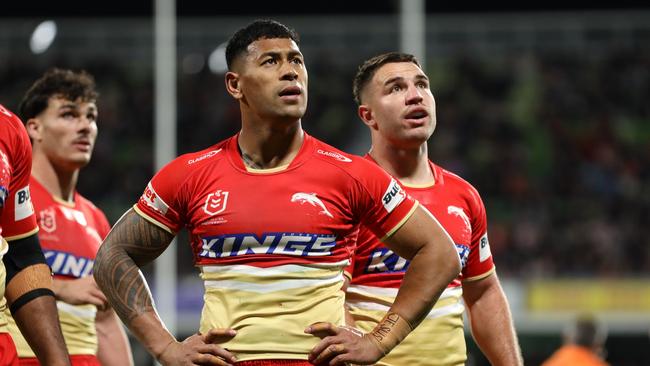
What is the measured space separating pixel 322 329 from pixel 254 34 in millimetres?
1077

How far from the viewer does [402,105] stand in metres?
5.33

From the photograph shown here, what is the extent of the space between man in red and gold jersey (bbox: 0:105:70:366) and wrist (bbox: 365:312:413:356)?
1.05 meters

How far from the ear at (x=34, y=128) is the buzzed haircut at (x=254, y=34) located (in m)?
2.31

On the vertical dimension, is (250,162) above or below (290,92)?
below

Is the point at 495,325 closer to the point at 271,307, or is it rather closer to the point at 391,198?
the point at 391,198

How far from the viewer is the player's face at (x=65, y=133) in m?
6.29

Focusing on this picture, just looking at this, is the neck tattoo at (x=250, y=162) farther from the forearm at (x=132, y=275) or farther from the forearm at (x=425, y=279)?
the forearm at (x=425, y=279)

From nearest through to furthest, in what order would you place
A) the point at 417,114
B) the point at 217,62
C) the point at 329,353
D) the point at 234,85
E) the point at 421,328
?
the point at 329,353
the point at 234,85
the point at 421,328
the point at 417,114
the point at 217,62

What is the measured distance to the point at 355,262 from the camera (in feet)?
16.7

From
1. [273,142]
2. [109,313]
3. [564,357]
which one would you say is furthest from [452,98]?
[273,142]

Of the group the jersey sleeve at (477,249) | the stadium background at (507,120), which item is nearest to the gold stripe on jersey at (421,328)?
the jersey sleeve at (477,249)

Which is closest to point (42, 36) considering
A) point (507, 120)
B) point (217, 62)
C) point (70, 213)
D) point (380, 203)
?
point (217, 62)

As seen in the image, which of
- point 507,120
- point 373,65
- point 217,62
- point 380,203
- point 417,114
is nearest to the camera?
point 380,203

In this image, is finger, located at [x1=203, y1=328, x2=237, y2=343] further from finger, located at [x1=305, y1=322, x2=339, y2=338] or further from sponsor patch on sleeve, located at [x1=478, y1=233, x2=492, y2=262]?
sponsor patch on sleeve, located at [x1=478, y1=233, x2=492, y2=262]
